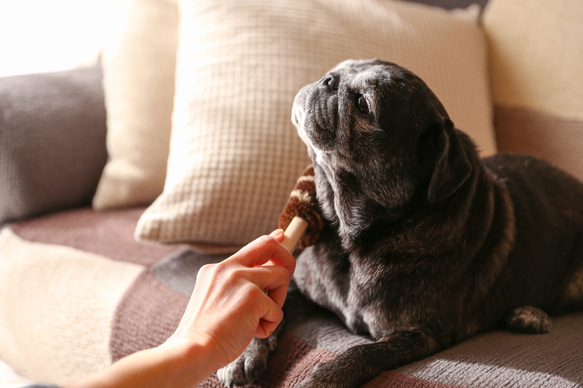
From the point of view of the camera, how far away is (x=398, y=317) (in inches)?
43.1

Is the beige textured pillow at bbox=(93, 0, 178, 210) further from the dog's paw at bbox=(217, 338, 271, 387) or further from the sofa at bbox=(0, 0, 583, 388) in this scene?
the dog's paw at bbox=(217, 338, 271, 387)

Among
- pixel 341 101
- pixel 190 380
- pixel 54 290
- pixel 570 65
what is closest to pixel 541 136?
pixel 570 65

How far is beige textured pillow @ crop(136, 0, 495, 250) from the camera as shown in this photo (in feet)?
4.68

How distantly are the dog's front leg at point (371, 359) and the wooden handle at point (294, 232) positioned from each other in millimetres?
241

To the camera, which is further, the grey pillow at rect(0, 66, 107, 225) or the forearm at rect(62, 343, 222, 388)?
the grey pillow at rect(0, 66, 107, 225)

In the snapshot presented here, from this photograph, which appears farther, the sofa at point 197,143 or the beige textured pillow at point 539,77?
the beige textured pillow at point 539,77

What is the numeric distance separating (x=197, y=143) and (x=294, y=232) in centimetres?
54

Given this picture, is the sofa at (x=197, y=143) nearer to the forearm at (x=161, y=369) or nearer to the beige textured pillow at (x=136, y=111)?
the beige textured pillow at (x=136, y=111)

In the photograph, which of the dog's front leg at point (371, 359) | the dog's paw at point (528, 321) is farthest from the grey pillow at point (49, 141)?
the dog's paw at point (528, 321)

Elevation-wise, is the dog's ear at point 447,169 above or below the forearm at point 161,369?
above

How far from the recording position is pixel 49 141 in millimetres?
1761

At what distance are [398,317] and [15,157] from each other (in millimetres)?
1379

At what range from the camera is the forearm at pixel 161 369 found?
687 millimetres

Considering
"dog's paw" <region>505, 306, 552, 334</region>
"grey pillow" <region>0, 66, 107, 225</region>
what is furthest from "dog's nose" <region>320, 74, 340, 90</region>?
"grey pillow" <region>0, 66, 107, 225</region>
